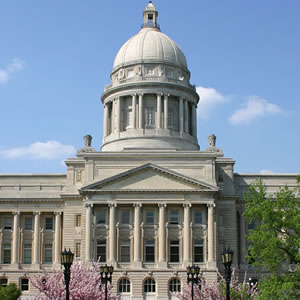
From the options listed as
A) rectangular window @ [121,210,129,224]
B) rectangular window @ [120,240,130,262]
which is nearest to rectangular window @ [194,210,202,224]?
rectangular window @ [121,210,129,224]

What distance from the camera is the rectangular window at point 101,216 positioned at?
2911 inches

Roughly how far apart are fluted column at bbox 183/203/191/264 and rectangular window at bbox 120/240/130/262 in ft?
19.4

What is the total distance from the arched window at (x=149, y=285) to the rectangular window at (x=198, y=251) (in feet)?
16.6

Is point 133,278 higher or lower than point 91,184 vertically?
lower

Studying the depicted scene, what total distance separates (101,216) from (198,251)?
1080cm

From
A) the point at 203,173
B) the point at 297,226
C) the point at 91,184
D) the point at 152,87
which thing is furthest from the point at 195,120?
the point at 297,226

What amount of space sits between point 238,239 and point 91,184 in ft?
58.2

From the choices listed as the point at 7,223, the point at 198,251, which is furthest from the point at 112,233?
the point at 7,223

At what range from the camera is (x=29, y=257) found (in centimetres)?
7869

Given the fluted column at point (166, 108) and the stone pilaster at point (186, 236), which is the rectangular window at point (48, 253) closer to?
the stone pilaster at point (186, 236)

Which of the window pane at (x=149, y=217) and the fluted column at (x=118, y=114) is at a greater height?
the fluted column at (x=118, y=114)

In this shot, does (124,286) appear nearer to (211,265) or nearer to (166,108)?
(211,265)

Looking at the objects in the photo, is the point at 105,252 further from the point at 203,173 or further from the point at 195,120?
the point at 195,120

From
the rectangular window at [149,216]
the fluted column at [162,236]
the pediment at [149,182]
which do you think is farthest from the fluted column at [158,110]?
the fluted column at [162,236]
